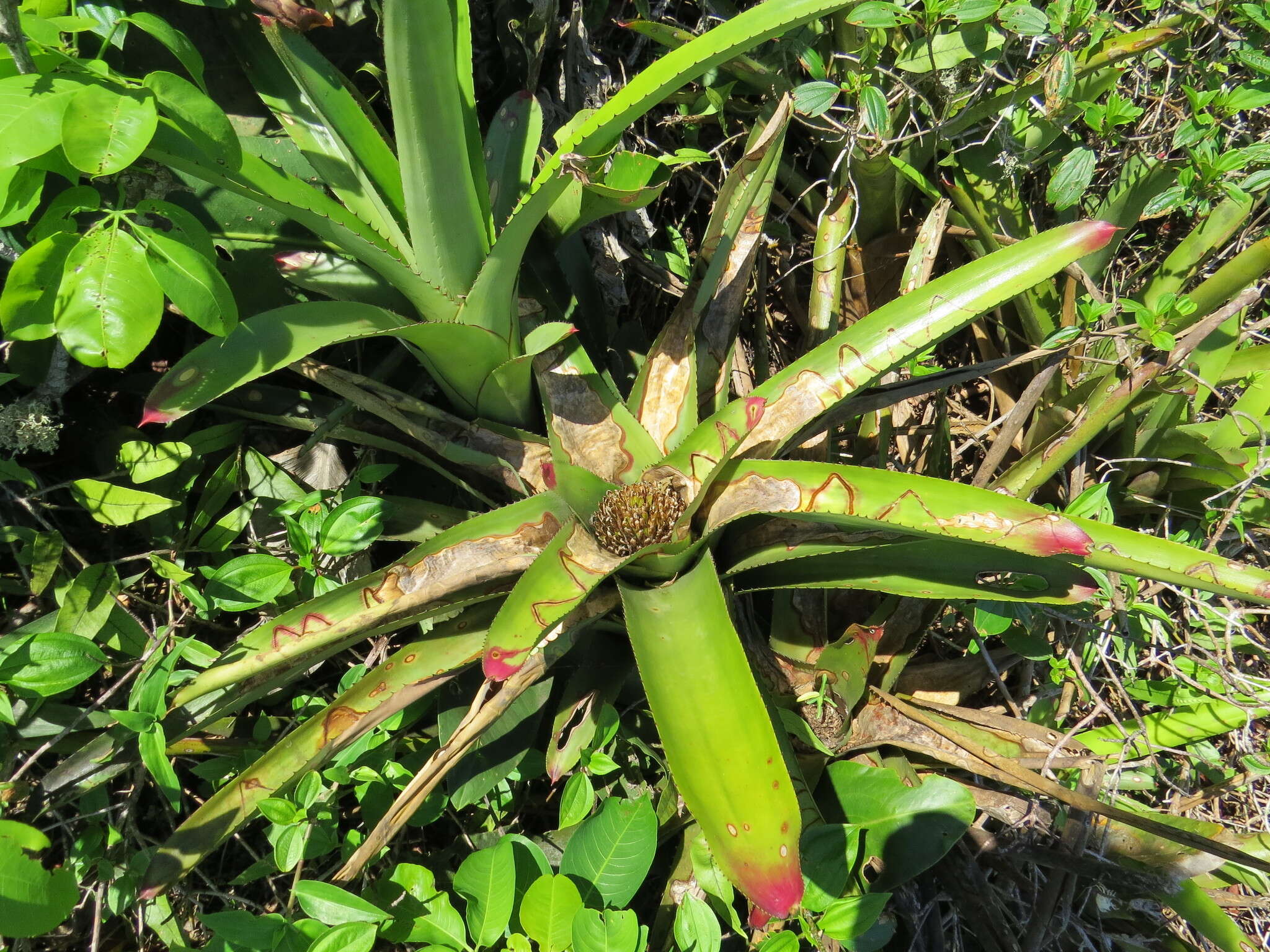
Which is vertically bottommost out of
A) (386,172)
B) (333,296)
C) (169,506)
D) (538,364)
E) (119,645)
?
(119,645)

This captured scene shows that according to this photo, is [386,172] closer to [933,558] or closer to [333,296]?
[333,296]

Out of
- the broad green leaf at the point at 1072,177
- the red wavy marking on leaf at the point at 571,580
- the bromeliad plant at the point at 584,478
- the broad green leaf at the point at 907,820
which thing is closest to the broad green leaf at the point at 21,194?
the bromeliad plant at the point at 584,478

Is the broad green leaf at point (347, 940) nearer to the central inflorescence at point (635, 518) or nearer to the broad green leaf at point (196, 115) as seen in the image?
the central inflorescence at point (635, 518)

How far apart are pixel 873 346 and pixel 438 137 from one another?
0.58 metres

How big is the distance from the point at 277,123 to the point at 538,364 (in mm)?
627

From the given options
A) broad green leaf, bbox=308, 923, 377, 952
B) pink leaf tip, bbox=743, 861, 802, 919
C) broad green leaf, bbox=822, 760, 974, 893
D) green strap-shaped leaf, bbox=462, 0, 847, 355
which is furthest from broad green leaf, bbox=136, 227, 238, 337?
broad green leaf, bbox=822, 760, 974, 893

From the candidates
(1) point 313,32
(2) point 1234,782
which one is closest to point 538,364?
(1) point 313,32

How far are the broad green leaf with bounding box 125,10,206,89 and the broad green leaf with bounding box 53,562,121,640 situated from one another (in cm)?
72

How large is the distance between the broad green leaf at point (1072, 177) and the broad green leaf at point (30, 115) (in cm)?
134

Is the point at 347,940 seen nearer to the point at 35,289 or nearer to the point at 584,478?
the point at 584,478

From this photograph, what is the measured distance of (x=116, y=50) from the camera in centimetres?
116

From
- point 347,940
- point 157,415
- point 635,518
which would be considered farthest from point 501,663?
point 157,415

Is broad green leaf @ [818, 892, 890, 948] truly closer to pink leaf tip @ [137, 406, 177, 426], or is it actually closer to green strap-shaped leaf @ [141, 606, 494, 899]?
green strap-shaped leaf @ [141, 606, 494, 899]

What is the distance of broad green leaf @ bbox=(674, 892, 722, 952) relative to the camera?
3.16 ft
